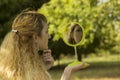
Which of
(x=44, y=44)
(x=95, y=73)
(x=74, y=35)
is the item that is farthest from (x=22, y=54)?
(x=95, y=73)

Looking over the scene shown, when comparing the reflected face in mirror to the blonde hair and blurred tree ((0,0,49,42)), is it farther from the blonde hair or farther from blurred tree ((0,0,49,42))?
blurred tree ((0,0,49,42))

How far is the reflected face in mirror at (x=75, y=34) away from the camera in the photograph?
9.49 feet

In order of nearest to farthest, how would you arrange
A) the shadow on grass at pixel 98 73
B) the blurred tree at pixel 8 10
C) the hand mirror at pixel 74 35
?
the hand mirror at pixel 74 35, the shadow on grass at pixel 98 73, the blurred tree at pixel 8 10

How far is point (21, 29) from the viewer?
2.44 meters

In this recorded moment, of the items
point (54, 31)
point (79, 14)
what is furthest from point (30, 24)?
point (54, 31)

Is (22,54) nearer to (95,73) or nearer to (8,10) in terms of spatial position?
(95,73)

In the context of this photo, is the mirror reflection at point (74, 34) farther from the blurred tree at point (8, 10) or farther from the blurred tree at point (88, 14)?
the blurred tree at point (8, 10)

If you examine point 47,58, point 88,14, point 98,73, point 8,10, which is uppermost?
point 8,10

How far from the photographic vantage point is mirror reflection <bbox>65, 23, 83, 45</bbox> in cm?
290

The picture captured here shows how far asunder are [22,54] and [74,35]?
1.95 ft

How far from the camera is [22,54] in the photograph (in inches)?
95.3

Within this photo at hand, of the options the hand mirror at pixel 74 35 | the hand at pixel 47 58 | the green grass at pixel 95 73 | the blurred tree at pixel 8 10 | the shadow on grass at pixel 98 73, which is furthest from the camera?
the blurred tree at pixel 8 10

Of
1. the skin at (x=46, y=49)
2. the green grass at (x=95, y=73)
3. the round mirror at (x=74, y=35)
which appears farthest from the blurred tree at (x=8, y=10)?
the skin at (x=46, y=49)

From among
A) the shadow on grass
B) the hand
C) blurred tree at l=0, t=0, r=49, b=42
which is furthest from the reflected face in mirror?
blurred tree at l=0, t=0, r=49, b=42
